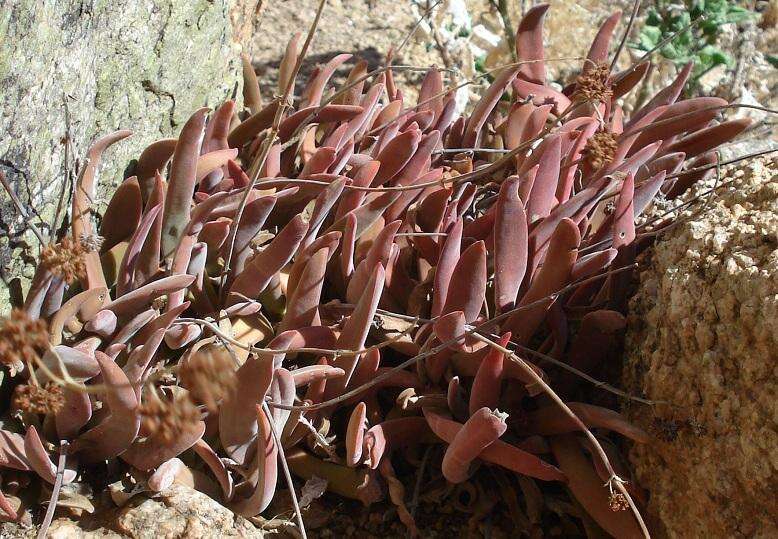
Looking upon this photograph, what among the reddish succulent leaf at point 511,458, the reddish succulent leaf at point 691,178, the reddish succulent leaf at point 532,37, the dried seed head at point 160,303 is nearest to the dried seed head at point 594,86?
the reddish succulent leaf at point 691,178

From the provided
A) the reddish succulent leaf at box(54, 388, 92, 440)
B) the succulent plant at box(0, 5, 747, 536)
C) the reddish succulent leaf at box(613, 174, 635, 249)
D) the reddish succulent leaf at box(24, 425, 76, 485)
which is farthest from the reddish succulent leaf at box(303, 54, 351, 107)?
the reddish succulent leaf at box(24, 425, 76, 485)

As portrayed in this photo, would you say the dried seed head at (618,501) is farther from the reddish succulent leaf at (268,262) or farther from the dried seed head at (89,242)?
the dried seed head at (89,242)

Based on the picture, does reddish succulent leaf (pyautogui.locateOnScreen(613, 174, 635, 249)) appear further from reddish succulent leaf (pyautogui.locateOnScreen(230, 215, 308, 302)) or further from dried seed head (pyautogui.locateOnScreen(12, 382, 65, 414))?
dried seed head (pyautogui.locateOnScreen(12, 382, 65, 414))

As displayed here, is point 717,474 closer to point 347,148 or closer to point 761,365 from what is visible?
point 761,365

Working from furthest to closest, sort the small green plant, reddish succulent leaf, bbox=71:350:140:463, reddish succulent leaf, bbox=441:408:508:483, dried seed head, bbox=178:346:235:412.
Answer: the small green plant < reddish succulent leaf, bbox=441:408:508:483 < reddish succulent leaf, bbox=71:350:140:463 < dried seed head, bbox=178:346:235:412

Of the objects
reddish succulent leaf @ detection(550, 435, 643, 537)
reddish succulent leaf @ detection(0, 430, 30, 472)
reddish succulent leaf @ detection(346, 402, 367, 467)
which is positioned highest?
reddish succulent leaf @ detection(0, 430, 30, 472)
